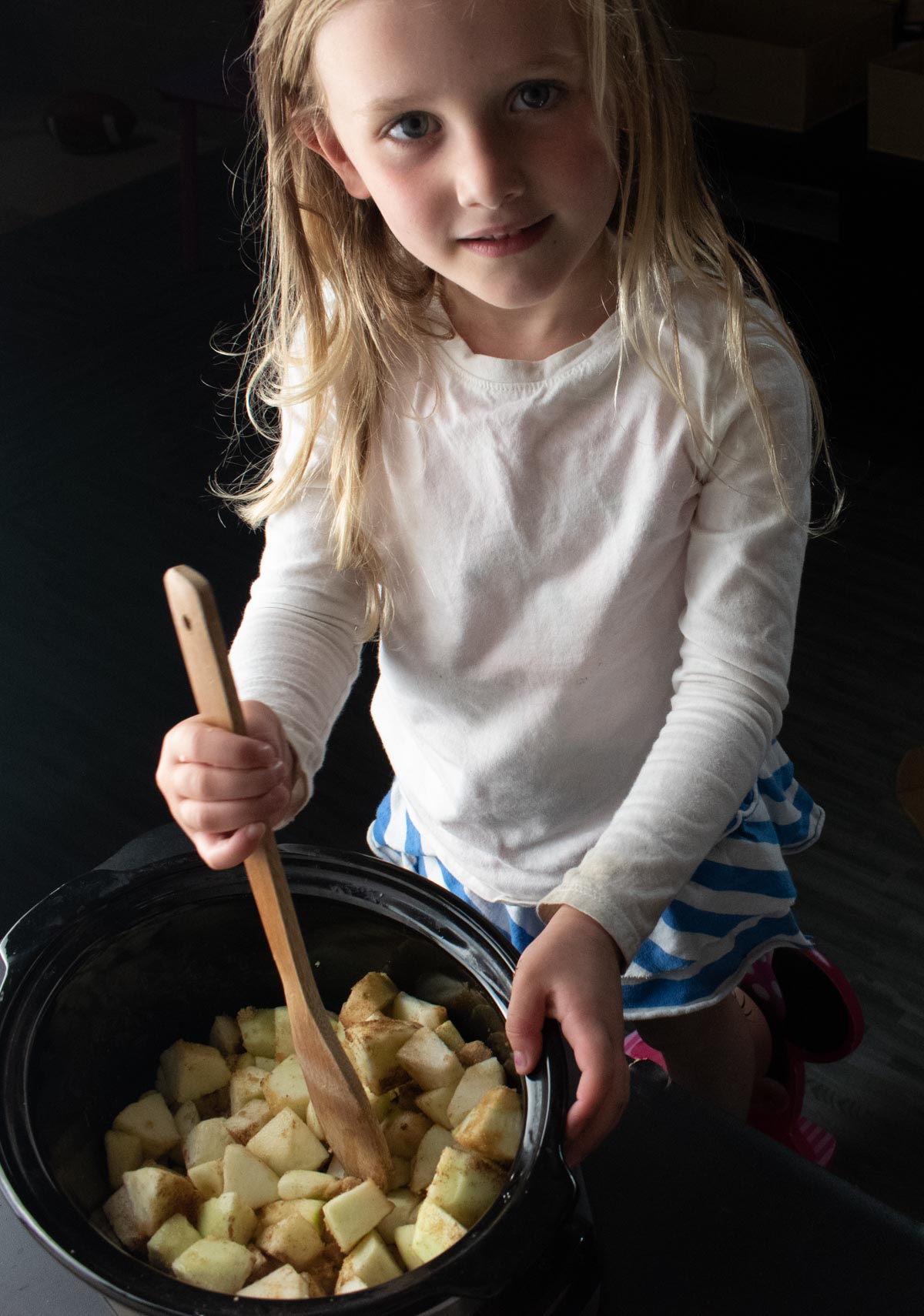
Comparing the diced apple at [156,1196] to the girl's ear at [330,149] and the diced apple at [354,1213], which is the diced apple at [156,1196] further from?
the girl's ear at [330,149]

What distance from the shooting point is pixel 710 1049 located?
1013 millimetres

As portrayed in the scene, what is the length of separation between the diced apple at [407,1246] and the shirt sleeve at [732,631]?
24 centimetres

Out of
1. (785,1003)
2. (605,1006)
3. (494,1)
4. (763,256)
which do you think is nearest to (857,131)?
(763,256)

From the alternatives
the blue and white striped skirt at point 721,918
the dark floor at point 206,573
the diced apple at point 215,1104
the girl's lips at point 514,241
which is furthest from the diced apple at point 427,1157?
the dark floor at point 206,573

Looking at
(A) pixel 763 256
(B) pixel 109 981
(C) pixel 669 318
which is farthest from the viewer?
(A) pixel 763 256

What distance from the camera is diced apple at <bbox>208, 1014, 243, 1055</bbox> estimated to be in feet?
2.33

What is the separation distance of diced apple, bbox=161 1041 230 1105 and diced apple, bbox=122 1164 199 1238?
7cm

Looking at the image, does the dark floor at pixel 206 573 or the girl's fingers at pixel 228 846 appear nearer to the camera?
the girl's fingers at pixel 228 846

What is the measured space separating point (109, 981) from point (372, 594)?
1.18ft

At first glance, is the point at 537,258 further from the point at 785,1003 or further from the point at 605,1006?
the point at 785,1003

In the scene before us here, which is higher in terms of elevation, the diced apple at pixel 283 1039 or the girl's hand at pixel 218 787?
the girl's hand at pixel 218 787

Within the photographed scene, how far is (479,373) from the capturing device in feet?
2.84

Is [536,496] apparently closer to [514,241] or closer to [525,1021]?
[514,241]

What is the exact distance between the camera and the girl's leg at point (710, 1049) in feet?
3.27
